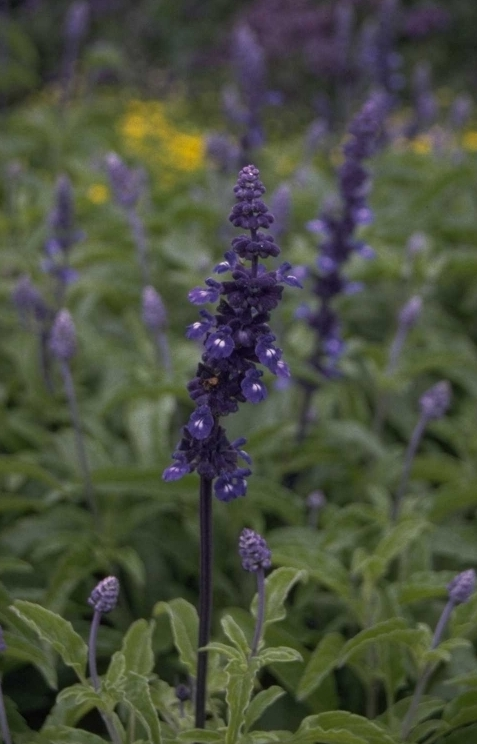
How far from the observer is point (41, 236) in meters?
5.28

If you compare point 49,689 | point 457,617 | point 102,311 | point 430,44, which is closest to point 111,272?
point 102,311

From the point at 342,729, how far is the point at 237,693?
274 millimetres

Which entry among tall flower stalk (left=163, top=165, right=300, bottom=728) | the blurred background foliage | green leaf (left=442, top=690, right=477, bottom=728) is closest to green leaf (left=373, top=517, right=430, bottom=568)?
the blurred background foliage

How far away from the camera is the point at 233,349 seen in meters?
1.90

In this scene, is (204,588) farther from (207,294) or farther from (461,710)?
(461,710)

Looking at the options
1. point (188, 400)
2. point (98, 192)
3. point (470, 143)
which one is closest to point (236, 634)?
point (188, 400)

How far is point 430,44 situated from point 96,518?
43.2 ft

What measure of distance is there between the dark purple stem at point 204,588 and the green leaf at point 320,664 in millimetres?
364

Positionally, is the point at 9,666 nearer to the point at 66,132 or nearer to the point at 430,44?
the point at 66,132

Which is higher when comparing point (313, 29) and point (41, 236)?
point (313, 29)

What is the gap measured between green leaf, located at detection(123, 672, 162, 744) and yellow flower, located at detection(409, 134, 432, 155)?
19.0ft

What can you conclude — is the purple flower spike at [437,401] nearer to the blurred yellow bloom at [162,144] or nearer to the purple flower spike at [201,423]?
the purple flower spike at [201,423]

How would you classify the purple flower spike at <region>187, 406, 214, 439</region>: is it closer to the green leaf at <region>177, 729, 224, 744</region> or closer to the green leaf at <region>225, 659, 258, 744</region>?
the green leaf at <region>225, 659, 258, 744</region>

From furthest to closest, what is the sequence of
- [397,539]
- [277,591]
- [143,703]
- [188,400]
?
[188,400] < [397,539] < [277,591] < [143,703]
